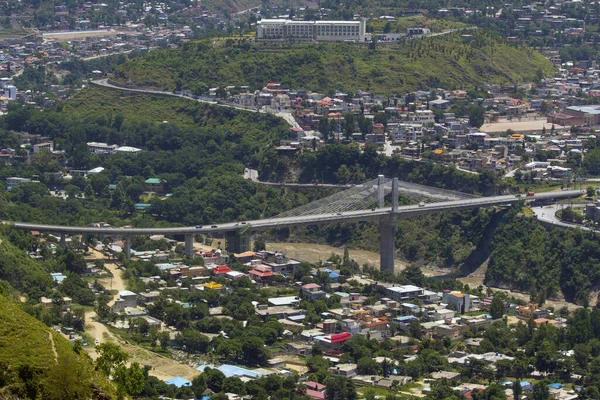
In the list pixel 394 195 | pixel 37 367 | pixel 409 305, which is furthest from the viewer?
pixel 394 195

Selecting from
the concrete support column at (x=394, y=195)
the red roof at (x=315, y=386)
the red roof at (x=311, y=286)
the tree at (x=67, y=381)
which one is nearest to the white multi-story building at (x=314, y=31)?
the concrete support column at (x=394, y=195)

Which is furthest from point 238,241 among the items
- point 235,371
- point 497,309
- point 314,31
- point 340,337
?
point 314,31

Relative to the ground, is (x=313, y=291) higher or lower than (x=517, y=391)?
lower

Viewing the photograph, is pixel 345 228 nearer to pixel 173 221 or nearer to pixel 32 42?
pixel 173 221

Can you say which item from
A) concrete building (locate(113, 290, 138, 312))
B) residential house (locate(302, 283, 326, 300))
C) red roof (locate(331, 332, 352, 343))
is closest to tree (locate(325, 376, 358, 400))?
red roof (locate(331, 332, 352, 343))

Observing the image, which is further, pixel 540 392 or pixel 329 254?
pixel 329 254

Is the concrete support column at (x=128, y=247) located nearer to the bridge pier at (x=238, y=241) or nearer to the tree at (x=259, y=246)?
the bridge pier at (x=238, y=241)

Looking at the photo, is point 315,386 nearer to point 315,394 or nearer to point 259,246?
point 315,394
